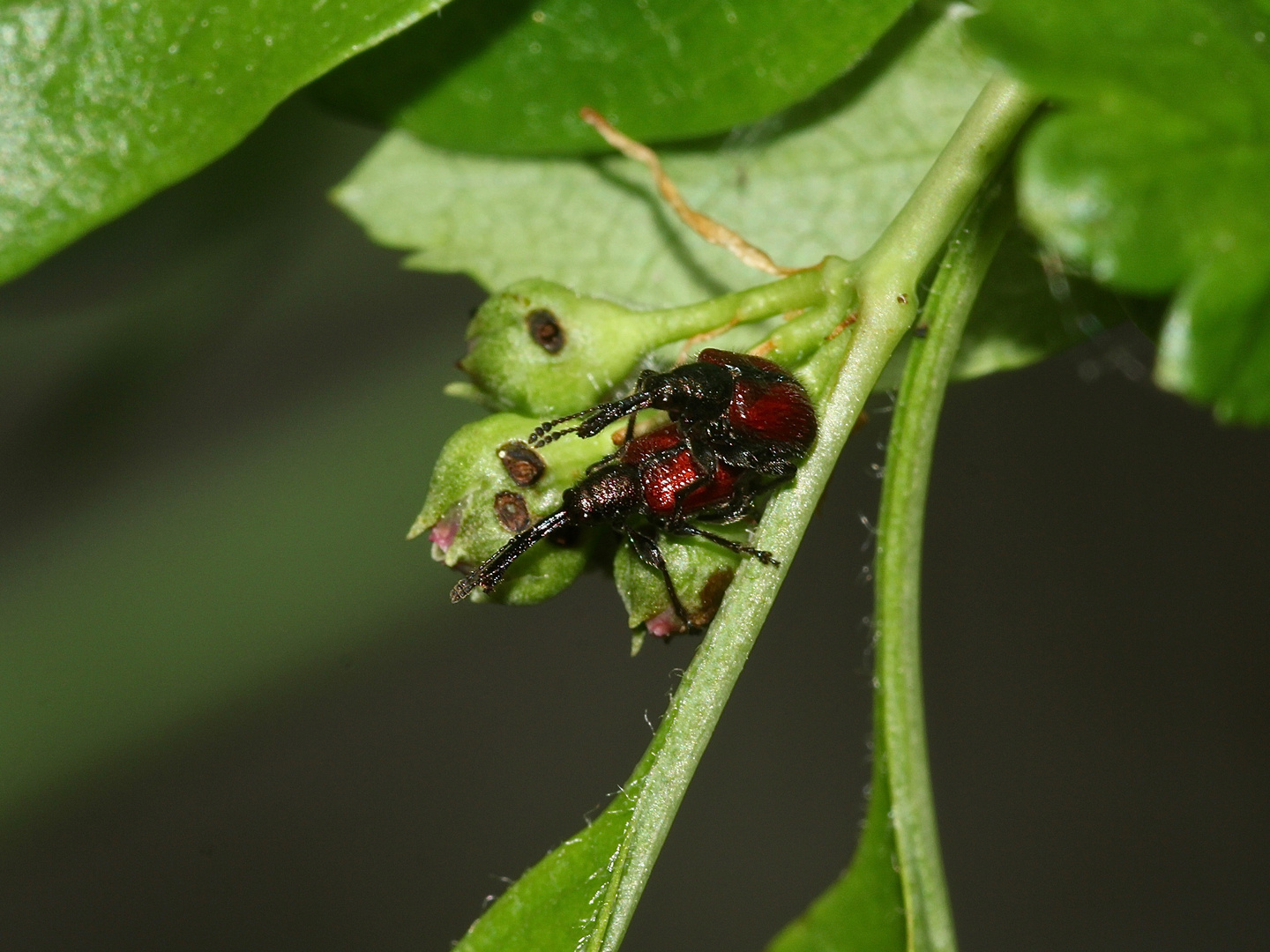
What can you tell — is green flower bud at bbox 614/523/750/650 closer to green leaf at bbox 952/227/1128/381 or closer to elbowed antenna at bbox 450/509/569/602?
elbowed antenna at bbox 450/509/569/602

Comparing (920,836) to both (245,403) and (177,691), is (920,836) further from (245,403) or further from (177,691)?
(245,403)

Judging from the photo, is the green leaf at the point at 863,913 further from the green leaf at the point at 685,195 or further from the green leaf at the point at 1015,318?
the green leaf at the point at 685,195

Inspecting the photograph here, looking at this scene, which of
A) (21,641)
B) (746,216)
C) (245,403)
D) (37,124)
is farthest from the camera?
(245,403)

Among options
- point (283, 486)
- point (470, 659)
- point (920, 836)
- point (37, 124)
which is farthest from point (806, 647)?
point (37, 124)

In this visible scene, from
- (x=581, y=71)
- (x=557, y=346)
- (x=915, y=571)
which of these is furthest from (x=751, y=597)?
(x=581, y=71)

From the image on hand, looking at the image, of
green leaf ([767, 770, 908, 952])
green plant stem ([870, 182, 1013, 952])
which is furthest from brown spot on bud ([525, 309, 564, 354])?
green leaf ([767, 770, 908, 952])

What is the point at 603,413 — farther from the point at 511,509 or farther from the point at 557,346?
the point at 511,509

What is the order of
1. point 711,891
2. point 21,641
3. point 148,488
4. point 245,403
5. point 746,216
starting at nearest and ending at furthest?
point 746,216, point 21,641, point 148,488, point 245,403, point 711,891
